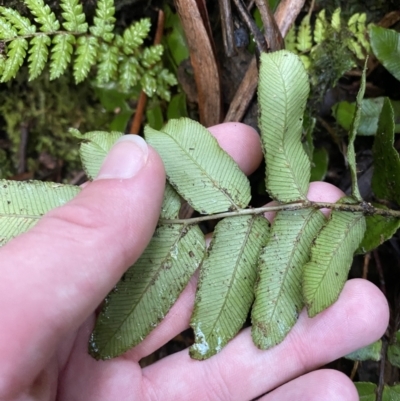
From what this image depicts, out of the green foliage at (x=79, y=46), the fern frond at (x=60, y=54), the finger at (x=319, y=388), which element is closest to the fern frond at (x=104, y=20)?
the green foliage at (x=79, y=46)

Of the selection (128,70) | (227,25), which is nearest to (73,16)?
(128,70)

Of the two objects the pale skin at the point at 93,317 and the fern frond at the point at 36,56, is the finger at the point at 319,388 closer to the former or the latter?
the pale skin at the point at 93,317

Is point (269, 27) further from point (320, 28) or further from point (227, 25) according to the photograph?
point (320, 28)

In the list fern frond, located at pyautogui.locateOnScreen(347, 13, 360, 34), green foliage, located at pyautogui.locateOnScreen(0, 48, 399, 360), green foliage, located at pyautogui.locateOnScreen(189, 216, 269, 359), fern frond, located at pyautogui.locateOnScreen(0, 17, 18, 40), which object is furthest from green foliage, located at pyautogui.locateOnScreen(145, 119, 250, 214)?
fern frond, located at pyautogui.locateOnScreen(347, 13, 360, 34)

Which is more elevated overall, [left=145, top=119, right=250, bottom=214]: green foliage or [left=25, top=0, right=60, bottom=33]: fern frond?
[left=25, top=0, right=60, bottom=33]: fern frond

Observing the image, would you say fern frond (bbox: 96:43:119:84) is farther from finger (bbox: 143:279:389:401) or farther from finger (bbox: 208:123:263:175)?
finger (bbox: 143:279:389:401)

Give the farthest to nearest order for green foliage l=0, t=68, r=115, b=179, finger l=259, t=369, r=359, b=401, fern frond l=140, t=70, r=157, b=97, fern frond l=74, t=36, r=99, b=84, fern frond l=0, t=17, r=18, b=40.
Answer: green foliage l=0, t=68, r=115, b=179 < fern frond l=140, t=70, r=157, b=97 < fern frond l=74, t=36, r=99, b=84 < fern frond l=0, t=17, r=18, b=40 < finger l=259, t=369, r=359, b=401

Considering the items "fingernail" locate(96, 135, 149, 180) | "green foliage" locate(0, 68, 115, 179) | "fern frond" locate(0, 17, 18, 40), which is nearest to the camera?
"fingernail" locate(96, 135, 149, 180)
